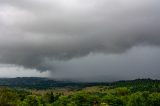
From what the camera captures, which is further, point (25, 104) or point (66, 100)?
point (66, 100)

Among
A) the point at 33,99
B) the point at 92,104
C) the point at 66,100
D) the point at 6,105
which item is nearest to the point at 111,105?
the point at 92,104

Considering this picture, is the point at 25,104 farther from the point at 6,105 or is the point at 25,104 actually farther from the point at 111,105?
the point at 111,105

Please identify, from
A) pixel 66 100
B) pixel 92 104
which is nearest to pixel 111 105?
pixel 92 104

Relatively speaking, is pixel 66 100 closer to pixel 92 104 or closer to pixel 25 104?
pixel 92 104

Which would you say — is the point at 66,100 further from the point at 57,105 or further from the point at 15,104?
the point at 15,104

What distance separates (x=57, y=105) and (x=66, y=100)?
8.56m

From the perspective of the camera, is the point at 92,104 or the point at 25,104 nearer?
the point at 25,104

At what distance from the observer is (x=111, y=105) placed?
198250mm

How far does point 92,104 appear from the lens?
646 ft

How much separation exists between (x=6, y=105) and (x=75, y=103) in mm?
39393

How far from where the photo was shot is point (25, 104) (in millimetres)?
181500

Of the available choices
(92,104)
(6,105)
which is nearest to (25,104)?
(6,105)

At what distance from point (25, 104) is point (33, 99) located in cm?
880

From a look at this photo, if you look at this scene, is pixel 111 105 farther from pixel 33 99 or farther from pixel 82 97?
pixel 33 99
